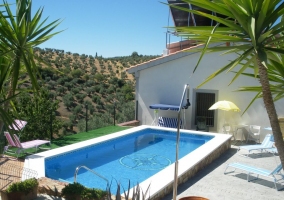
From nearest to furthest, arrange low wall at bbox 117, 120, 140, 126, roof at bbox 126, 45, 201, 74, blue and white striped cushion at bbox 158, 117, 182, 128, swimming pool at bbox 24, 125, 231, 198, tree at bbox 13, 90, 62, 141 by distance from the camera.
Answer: swimming pool at bbox 24, 125, 231, 198
tree at bbox 13, 90, 62, 141
roof at bbox 126, 45, 201, 74
blue and white striped cushion at bbox 158, 117, 182, 128
low wall at bbox 117, 120, 140, 126

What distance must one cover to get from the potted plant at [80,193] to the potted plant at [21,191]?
0.84 m

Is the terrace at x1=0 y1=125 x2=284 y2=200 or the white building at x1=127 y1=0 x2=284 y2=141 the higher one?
the white building at x1=127 y1=0 x2=284 y2=141

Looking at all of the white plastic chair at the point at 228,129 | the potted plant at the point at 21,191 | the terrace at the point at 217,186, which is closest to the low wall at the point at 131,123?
the white plastic chair at the point at 228,129

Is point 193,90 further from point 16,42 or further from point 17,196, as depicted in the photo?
point 16,42

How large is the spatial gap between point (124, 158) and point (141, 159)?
0.82m

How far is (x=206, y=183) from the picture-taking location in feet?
35.0

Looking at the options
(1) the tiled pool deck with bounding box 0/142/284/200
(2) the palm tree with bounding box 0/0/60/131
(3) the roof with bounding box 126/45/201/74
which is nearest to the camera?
(2) the palm tree with bounding box 0/0/60/131

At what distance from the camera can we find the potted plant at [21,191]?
783 cm

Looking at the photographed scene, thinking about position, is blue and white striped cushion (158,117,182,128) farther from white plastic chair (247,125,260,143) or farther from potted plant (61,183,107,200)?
potted plant (61,183,107,200)

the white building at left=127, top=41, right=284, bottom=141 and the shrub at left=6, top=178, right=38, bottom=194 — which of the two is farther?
the white building at left=127, top=41, right=284, bottom=141

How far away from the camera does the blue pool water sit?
11.7 meters

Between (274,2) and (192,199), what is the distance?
512cm

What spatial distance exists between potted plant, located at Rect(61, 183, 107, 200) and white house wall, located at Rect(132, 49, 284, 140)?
1196 cm

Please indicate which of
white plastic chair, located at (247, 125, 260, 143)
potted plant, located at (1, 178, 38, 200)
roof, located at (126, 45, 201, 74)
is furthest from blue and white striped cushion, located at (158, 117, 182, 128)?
potted plant, located at (1, 178, 38, 200)
